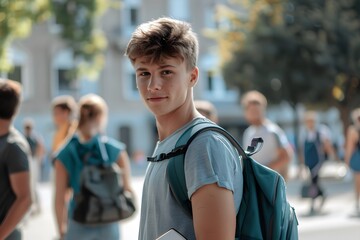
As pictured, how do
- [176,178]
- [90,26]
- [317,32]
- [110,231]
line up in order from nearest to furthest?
[176,178], [110,231], [90,26], [317,32]

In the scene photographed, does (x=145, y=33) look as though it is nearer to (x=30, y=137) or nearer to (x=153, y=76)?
(x=153, y=76)

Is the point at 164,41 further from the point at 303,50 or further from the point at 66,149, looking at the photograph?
the point at 303,50

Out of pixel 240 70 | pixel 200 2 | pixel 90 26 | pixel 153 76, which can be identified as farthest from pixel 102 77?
pixel 153 76

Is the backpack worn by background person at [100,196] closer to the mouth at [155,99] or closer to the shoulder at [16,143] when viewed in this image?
the shoulder at [16,143]

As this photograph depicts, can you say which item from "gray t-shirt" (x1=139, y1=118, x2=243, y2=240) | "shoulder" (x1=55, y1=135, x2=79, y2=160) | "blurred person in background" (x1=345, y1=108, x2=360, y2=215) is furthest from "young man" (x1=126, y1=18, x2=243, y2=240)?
"blurred person in background" (x1=345, y1=108, x2=360, y2=215)

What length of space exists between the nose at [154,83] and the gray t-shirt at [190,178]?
155 mm

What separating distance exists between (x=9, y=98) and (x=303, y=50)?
22344 mm

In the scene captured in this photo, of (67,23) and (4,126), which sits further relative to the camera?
(67,23)

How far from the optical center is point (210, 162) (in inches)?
91.0

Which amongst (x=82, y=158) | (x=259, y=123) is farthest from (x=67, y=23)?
(x=82, y=158)

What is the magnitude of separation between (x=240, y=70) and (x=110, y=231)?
72.8ft

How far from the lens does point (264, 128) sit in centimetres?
790

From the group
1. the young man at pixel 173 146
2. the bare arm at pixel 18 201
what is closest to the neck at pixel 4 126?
the bare arm at pixel 18 201

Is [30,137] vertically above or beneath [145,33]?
beneath
